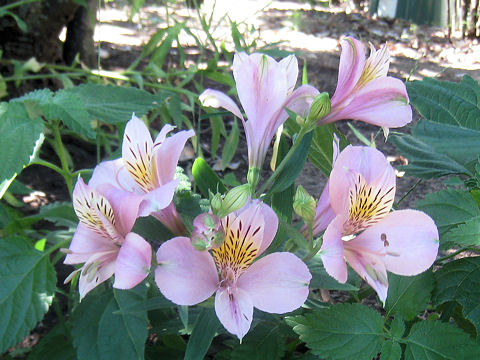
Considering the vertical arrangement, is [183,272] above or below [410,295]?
above

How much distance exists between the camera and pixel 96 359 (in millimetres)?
Answer: 759

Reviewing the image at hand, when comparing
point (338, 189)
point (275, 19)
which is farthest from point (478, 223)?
point (275, 19)

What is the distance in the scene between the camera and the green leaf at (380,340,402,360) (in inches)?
26.0

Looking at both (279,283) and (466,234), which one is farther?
(466,234)

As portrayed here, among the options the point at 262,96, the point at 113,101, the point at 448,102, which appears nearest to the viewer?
the point at 262,96

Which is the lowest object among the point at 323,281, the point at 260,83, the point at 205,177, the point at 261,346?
the point at 261,346

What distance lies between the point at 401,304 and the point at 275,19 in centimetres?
333

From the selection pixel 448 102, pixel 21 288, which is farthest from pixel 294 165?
pixel 21 288

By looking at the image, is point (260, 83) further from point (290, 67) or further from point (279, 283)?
point (279, 283)

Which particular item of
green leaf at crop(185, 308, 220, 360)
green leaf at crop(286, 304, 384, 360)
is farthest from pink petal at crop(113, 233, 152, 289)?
green leaf at crop(286, 304, 384, 360)

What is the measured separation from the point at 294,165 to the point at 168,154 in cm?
13

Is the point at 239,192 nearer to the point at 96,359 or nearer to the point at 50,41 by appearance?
the point at 96,359

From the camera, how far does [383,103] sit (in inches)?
24.9

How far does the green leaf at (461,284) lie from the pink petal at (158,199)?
0.37m
